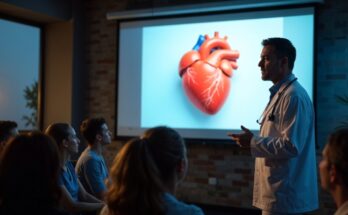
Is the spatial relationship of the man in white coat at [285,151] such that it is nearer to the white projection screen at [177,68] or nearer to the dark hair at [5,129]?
the dark hair at [5,129]

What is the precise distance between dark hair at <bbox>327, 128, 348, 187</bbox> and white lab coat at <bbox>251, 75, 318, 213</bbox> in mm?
700

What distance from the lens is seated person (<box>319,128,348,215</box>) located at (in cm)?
129

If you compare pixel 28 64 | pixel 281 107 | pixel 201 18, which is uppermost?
pixel 201 18

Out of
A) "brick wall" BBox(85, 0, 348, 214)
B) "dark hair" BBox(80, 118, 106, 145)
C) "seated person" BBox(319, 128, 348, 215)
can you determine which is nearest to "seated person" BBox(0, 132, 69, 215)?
"seated person" BBox(319, 128, 348, 215)

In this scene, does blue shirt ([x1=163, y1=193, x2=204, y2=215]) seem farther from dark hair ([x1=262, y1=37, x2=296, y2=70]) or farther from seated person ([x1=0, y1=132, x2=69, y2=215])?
dark hair ([x1=262, y1=37, x2=296, y2=70])

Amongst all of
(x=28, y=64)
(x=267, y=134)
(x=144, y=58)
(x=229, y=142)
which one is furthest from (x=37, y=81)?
(x=267, y=134)

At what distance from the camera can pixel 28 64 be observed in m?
5.63

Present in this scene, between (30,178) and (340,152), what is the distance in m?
0.97

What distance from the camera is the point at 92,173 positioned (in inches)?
107

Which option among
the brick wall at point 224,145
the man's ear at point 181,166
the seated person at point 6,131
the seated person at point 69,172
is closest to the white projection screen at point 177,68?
the brick wall at point 224,145

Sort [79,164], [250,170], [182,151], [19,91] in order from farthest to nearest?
1. [19,91]
2. [250,170]
3. [79,164]
4. [182,151]

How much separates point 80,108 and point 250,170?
243 cm

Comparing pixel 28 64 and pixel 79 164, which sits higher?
pixel 28 64

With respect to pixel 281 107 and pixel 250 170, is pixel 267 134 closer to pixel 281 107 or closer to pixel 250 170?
pixel 281 107
